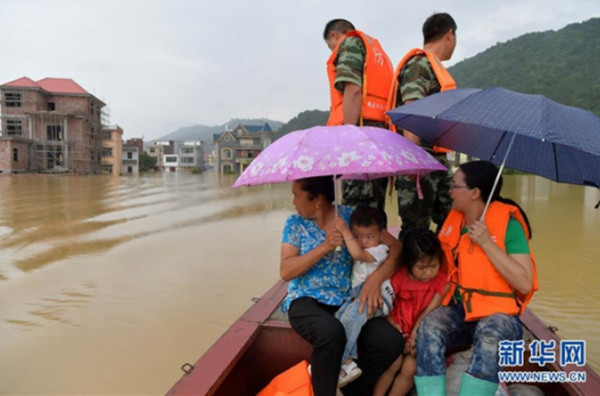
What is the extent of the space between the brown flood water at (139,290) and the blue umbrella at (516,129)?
2609mm

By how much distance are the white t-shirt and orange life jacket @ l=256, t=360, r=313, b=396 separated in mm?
582

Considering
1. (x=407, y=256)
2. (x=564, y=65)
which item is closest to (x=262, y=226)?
(x=407, y=256)

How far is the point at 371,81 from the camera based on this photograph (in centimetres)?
310

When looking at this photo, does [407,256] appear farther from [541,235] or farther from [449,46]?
[541,235]

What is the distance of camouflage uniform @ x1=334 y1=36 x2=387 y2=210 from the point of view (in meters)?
2.98

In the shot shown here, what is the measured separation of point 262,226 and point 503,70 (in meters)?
72.2

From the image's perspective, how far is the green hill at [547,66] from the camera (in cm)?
5191

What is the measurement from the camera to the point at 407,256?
91.9 inches

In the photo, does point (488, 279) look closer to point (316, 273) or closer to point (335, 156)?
point (316, 273)

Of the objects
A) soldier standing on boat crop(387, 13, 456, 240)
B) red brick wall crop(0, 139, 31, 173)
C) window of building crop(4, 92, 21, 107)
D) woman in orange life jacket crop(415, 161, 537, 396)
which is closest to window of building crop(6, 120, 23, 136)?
window of building crop(4, 92, 21, 107)

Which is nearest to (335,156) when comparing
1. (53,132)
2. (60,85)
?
(53,132)

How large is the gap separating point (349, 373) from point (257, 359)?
72 cm

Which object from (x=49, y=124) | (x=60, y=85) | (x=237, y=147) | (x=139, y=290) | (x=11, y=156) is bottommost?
(x=139, y=290)

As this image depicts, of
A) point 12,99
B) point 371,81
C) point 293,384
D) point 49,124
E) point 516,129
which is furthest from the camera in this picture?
point 49,124
